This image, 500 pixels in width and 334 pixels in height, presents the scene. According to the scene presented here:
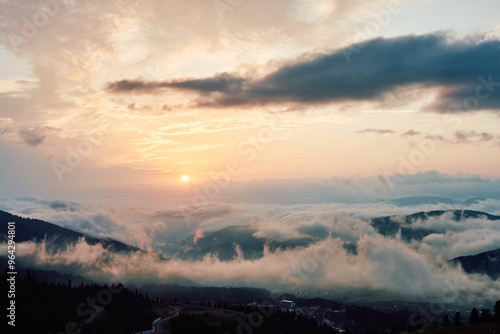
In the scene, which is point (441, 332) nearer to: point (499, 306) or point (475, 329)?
point (475, 329)

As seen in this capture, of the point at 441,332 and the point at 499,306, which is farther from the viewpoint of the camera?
the point at 499,306

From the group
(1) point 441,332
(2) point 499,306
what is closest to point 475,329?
(1) point 441,332

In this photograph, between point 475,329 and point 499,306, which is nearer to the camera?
point 475,329
